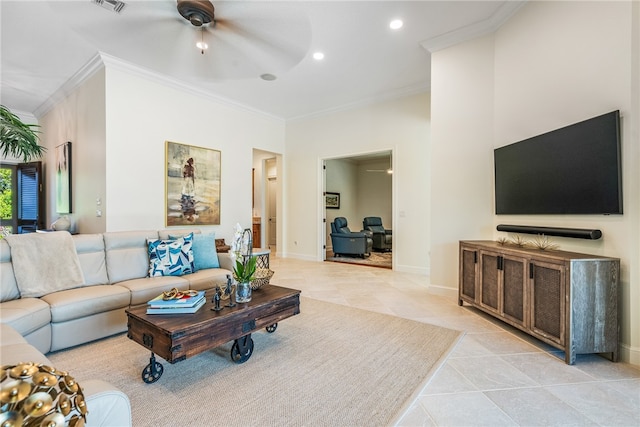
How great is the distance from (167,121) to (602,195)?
547cm

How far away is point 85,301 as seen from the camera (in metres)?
2.40

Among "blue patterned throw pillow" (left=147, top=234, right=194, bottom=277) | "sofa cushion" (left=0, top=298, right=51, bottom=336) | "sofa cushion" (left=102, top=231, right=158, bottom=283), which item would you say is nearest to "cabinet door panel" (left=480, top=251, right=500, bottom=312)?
"blue patterned throw pillow" (left=147, top=234, right=194, bottom=277)

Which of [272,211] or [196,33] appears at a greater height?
[196,33]

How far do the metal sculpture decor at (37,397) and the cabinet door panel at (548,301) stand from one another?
2825 mm

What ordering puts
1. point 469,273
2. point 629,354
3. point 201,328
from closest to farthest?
1. point 201,328
2. point 629,354
3. point 469,273

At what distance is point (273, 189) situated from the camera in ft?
30.9

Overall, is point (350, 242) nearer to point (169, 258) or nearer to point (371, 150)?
point (371, 150)

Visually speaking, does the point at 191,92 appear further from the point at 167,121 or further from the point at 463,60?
the point at 463,60

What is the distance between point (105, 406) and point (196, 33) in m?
3.86

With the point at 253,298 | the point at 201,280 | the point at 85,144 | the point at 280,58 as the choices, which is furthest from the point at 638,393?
the point at 85,144

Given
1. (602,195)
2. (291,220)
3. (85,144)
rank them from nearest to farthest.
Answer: (602,195) < (85,144) < (291,220)

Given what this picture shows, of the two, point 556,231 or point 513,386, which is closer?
point 513,386

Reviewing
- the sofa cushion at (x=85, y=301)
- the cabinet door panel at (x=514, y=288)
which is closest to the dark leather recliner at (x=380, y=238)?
the cabinet door panel at (x=514, y=288)

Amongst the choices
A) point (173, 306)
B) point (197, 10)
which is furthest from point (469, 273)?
point (197, 10)
